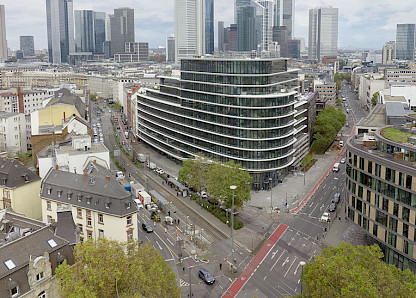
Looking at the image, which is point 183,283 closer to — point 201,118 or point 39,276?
point 39,276

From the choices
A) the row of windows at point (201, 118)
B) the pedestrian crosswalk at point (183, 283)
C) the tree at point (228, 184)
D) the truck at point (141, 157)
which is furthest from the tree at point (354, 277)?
the truck at point (141, 157)

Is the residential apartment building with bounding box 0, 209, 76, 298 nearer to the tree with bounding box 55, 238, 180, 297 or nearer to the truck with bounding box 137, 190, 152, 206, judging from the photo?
the tree with bounding box 55, 238, 180, 297

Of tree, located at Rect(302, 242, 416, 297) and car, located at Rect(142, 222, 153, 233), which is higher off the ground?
tree, located at Rect(302, 242, 416, 297)

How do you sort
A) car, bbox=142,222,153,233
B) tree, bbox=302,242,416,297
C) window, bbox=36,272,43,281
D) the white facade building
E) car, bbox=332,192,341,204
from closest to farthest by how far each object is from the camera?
tree, bbox=302,242,416,297 → window, bbox=36,272,43,281 → car, bbox=142,222,153,233 → car, bbox=332,192,341,204 → the white facade building

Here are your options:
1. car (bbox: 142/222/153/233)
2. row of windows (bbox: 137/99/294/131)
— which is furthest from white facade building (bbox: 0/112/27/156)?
car (bbox: 142/222/153/233)

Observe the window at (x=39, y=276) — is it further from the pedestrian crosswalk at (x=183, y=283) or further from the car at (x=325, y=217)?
the car at (x=325, y=217)

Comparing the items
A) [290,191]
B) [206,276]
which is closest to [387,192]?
[206,276]
